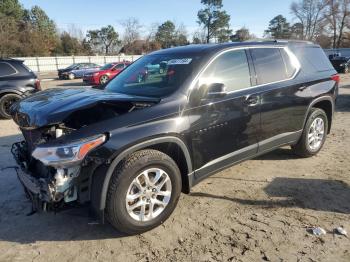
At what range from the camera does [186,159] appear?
3725 mm

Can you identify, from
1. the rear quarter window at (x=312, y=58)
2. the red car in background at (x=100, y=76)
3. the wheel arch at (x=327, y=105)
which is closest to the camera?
the rear quarter window at (x=312, y=58)

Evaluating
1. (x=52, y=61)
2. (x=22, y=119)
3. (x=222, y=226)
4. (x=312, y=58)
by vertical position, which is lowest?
(x=222, y=226)

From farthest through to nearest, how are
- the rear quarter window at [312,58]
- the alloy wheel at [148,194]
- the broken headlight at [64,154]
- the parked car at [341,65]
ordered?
the parked car at [341,65], the rear quarter window at [312,58], the alloy wheel at [148,194], the broken headlight at [64,154]

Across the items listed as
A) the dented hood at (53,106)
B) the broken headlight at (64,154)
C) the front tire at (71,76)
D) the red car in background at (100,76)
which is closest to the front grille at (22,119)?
the dented hood at (53,106)

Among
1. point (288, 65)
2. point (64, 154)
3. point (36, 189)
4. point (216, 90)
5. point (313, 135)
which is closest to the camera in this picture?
point (64, 154)

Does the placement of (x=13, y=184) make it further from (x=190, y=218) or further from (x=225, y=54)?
(x=225, y=54)

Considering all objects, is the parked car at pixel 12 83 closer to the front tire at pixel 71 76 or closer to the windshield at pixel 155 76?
the windshield at pixel 155 76

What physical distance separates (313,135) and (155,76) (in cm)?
299

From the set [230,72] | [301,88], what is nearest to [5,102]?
[230,72]

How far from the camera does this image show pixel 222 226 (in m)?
3.69

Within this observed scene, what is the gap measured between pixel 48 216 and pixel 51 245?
63 centimetres

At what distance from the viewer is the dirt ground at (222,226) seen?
3.25 m

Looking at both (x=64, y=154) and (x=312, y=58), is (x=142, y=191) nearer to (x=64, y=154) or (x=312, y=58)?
(x=64, y=154)

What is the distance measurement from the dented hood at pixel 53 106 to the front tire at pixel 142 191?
65 centimetres
